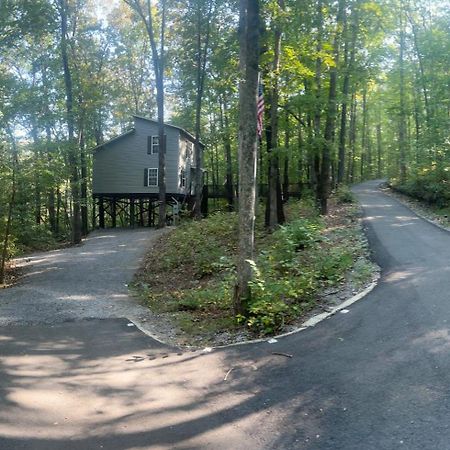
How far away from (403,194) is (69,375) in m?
25.2

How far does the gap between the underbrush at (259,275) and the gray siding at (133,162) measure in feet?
45.6

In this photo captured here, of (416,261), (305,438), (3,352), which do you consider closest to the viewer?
(305,438)

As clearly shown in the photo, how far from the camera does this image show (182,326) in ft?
26.6

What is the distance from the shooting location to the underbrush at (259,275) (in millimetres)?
7430

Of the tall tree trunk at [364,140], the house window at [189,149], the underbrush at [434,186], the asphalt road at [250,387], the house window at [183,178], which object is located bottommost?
the asphalt road at [250,387]

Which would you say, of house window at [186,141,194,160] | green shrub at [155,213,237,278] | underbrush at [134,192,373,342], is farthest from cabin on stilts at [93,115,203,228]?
underbrush at [134,192,373,342]

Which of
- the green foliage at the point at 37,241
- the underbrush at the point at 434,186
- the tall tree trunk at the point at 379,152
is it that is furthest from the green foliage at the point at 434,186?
the tall tree trunk at the point at 379,152

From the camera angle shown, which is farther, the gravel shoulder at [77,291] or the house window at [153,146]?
the house window at [153,146]

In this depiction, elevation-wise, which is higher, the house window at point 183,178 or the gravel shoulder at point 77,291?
the house window at point 183,178

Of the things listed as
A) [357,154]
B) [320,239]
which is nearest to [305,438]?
[320,239]

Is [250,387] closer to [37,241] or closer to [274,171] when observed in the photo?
[274,171]

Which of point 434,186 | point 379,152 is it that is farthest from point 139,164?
point 379,152

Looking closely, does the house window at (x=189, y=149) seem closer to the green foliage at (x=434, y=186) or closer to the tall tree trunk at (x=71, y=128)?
the tall tree trunk at (x=71, y=128)

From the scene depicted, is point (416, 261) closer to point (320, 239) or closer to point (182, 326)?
point (320, 239)
